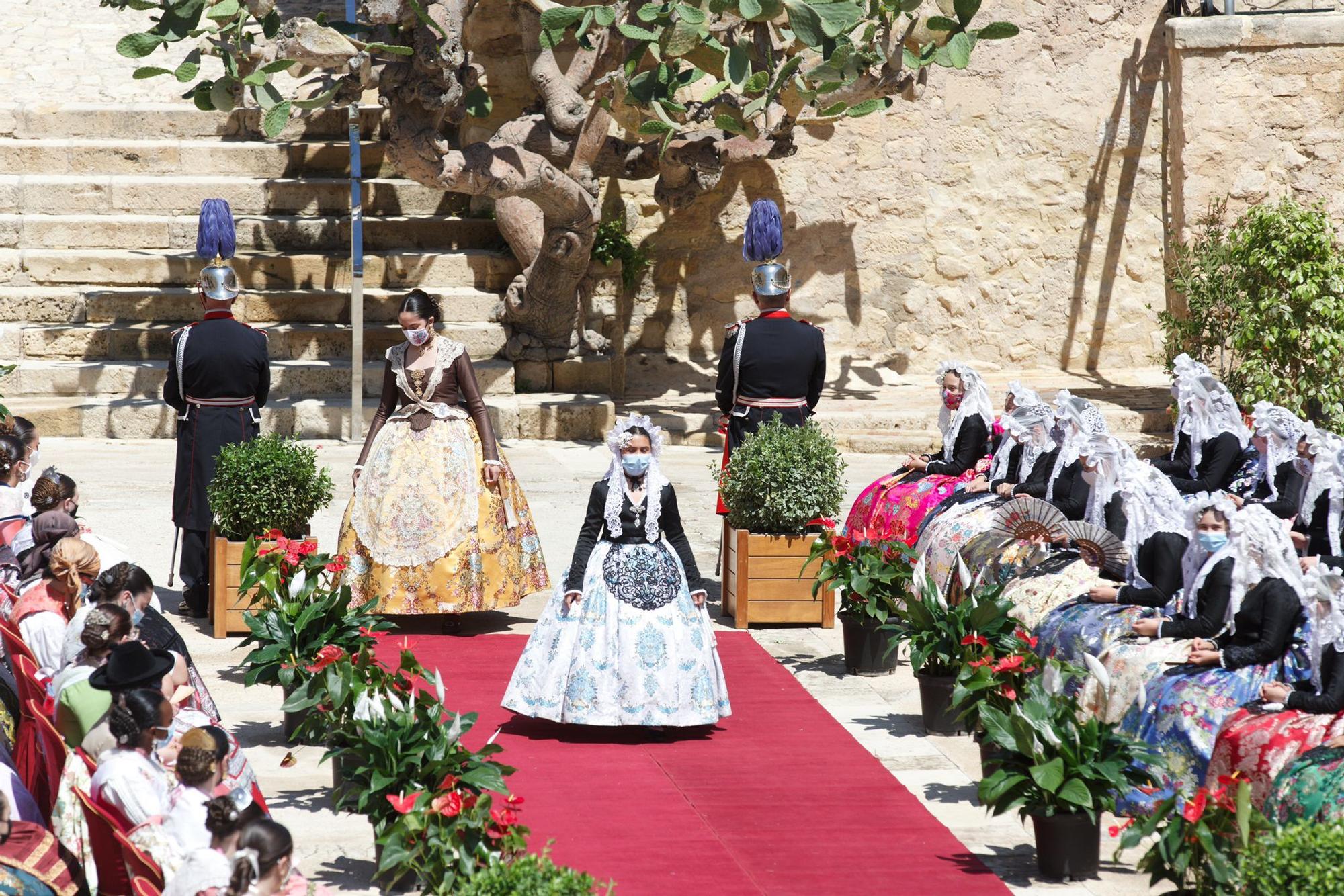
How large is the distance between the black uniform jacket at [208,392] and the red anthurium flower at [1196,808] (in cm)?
569

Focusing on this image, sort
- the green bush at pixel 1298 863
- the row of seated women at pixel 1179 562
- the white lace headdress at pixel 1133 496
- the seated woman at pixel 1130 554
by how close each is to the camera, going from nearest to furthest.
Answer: the green bush at pixel 1298 863 → the row of seated women at pixel 1179 562 → the seated woman at pixel 1130 554 → the white lace headdress at pixel 1133 496

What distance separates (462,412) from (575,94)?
6.43 m

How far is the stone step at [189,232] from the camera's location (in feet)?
49.2

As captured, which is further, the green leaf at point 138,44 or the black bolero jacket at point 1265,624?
the green leaf at point 138,44

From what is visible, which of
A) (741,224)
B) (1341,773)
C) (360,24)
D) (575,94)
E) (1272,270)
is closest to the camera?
(1341,773)

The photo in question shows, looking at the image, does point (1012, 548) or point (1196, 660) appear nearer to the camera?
point (1196, 660)

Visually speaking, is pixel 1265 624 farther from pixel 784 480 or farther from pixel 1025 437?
pixel 784 480

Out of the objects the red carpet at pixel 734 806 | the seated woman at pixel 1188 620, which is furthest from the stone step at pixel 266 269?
the seated woman at pixel 1188 620

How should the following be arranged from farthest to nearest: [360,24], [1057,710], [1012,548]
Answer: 1. [360,24]
2. [1012,548]
3. [1057,710]

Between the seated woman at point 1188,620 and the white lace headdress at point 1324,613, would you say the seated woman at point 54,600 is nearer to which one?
the seated woman at point 1188,620

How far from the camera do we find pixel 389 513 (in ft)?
27.5

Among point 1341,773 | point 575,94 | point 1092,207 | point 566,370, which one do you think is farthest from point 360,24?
point 1341,773

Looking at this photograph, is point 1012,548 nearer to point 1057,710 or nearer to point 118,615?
point 1057,710

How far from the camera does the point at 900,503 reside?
30.9 ft
